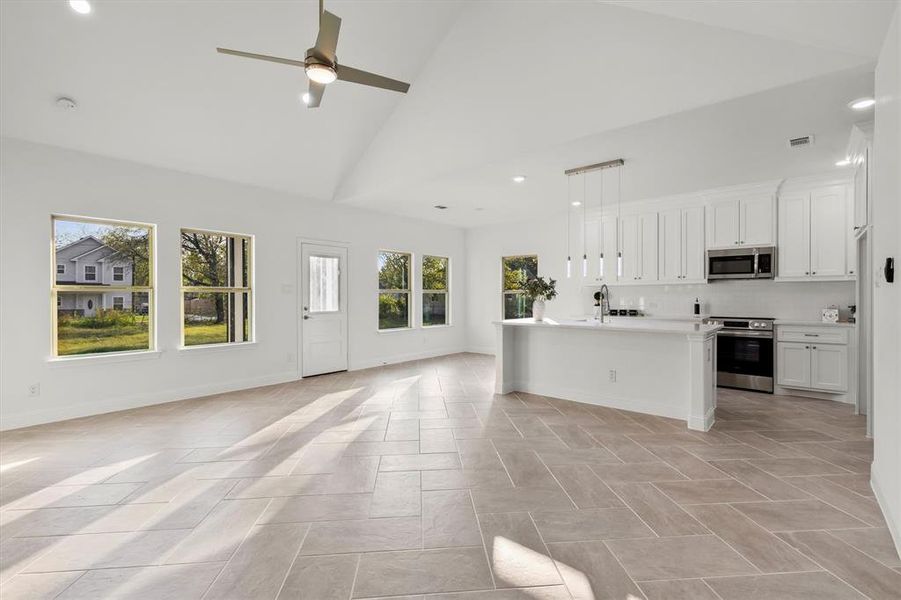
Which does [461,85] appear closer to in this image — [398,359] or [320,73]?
[320,73]

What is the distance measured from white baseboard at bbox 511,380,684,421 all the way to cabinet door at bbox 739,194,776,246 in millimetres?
2786

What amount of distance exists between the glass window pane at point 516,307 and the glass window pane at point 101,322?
5.82m

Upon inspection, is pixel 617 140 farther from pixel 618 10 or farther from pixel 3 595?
pixel 3 595

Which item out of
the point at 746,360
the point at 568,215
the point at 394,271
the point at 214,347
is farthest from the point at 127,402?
the point at 746,360

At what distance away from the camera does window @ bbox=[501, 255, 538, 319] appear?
8117mm

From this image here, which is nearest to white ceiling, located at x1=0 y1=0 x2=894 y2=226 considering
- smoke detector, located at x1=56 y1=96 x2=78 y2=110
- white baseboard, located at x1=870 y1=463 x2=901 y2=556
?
smoke detector, located at x1=56 y1=96 x2=78 y2=110

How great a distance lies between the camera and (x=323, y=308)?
20.9 ft

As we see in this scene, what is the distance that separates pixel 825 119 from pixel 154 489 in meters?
5.57

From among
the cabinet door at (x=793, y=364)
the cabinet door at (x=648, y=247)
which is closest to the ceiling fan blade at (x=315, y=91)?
the cabinet door at (x=648, y=247)

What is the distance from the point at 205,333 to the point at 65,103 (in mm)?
2639

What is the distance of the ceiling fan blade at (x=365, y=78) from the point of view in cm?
262

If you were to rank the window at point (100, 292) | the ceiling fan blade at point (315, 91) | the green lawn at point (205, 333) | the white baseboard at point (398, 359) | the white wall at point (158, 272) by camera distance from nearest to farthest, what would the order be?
the ceiling fan blade at point (315, 91) → the white wall at point (158, 272) → the window at point (100, 292) → the green lawn at point (205, 333) → the white baseboard at point (398, 359)

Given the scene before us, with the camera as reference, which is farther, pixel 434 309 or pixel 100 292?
pixel 434 309

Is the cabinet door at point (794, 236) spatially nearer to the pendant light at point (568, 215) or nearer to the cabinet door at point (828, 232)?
the cabinet door at point (828, 232)
